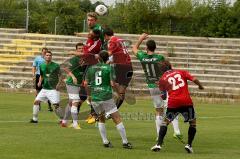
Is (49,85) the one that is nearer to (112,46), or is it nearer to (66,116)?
(66,116)

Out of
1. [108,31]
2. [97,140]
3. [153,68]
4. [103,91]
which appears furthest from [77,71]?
[103,91]

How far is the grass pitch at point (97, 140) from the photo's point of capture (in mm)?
14281

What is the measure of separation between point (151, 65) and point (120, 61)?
10.9 ft

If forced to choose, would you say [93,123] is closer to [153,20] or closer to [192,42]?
[192,42]

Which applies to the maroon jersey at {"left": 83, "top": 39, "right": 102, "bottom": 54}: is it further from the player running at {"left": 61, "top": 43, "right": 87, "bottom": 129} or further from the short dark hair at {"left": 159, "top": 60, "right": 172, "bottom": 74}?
the short dark hair at {"left": 159, "top": 60, "right": 172, "bottom": 74}

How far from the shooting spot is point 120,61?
19750 millimetres

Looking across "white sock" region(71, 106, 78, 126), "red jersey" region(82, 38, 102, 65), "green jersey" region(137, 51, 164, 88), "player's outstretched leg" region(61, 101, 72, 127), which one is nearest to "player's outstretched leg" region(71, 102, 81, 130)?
"white sock" region(71, 106, 78, 126)

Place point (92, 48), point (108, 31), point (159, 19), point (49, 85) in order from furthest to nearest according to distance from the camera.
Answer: point (159, 19) → point (49, 85) → point (92, 48) → point (108, 31)

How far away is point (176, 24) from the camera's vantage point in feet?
161

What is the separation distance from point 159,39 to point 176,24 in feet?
17.4

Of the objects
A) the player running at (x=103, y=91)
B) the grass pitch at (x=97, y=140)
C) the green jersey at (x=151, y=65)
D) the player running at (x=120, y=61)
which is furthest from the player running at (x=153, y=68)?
the player running at (x=120, y=61)

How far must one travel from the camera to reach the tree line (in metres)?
46.6

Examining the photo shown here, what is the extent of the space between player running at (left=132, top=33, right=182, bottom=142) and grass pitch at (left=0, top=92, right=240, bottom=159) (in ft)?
2.28

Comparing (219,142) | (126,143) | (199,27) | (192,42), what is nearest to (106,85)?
(126,143)
